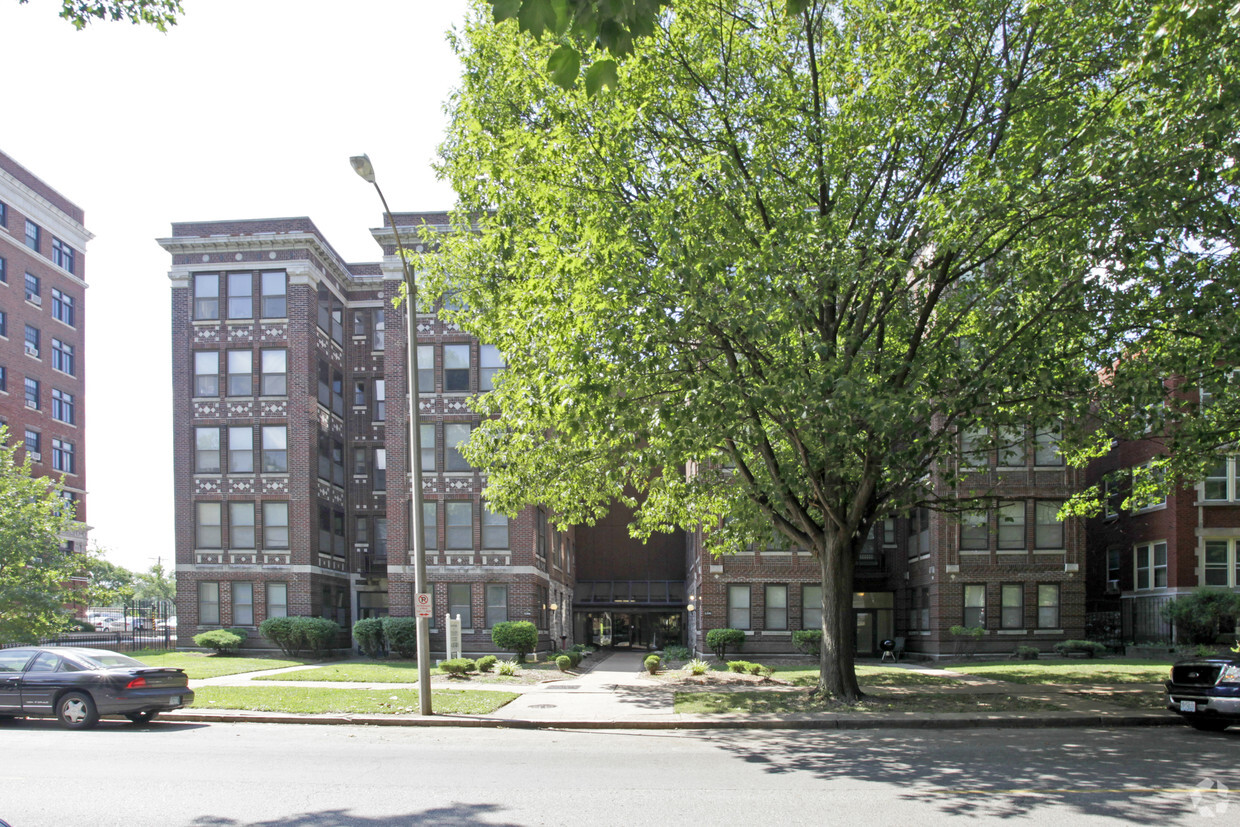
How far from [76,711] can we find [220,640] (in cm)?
1889

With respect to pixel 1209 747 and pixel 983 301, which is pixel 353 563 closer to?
pixel 983 301

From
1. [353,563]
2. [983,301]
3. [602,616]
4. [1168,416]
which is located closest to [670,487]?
[983,301]

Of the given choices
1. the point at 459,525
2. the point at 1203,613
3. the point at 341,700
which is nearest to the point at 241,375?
the point at 459,525

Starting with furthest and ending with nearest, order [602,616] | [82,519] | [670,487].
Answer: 1. [82,519]
2. [602,616]
3. [670,487]

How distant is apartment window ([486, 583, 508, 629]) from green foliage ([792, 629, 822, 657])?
34.1ft

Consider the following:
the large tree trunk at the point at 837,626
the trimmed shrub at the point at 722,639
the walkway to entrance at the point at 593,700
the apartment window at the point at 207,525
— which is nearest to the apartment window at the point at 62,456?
the apartment window at the point at 207,525

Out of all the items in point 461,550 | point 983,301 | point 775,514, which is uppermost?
point 983,301

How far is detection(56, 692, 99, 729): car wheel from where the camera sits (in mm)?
14562

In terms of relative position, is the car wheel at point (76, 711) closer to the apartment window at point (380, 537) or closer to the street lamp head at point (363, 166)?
the street lamp head at point (363, 166)

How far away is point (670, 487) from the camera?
20.4 meters

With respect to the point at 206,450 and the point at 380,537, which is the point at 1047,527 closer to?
the point at 380,537

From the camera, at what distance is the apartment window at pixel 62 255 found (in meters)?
51.9

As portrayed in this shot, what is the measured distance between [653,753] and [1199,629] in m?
24.8

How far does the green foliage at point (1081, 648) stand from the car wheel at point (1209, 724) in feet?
56.6
